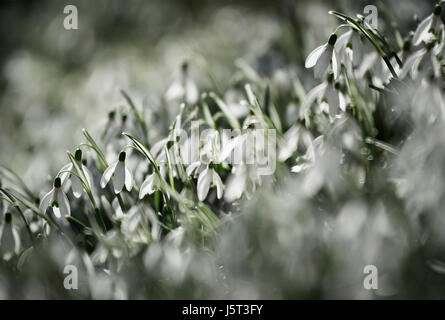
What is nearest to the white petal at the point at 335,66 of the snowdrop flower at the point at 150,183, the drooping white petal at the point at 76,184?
the snowdrop flower at the point at 150,183

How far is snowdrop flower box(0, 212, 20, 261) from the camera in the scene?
2.66 feet

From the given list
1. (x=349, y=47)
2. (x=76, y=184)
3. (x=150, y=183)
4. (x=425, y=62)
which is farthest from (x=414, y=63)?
(x=76, y=184)

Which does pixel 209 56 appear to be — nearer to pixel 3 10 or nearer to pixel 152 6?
pixel 152 6

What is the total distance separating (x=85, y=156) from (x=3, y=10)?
87.7 inches

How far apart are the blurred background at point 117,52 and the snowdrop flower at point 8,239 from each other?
280 mm

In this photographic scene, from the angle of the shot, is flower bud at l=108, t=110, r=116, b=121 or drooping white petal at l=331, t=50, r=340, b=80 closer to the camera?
drooping white petal at l=331, t=50, r=340, b=80

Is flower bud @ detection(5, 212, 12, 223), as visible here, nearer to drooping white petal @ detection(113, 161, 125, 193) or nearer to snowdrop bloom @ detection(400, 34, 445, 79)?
drooping white petal @ detection(113, 161, 125, 193)

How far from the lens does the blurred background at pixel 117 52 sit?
4.44 feet

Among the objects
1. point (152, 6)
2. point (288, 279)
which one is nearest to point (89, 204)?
point (288, 279)

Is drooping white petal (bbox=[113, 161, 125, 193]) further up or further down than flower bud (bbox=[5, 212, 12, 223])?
further up

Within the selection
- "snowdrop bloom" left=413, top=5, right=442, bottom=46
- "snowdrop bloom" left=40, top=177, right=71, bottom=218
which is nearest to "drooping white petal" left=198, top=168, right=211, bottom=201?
"snowdrop bloom" left=40, top=177, right=71, bottom=218

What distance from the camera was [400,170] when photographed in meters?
0.72

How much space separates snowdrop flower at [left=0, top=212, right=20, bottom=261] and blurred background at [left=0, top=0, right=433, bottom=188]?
280mm

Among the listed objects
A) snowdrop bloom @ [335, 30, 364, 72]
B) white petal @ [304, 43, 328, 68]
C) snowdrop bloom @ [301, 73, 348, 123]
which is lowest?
snowdrop bloom @ [301, 73, 348, 123]
